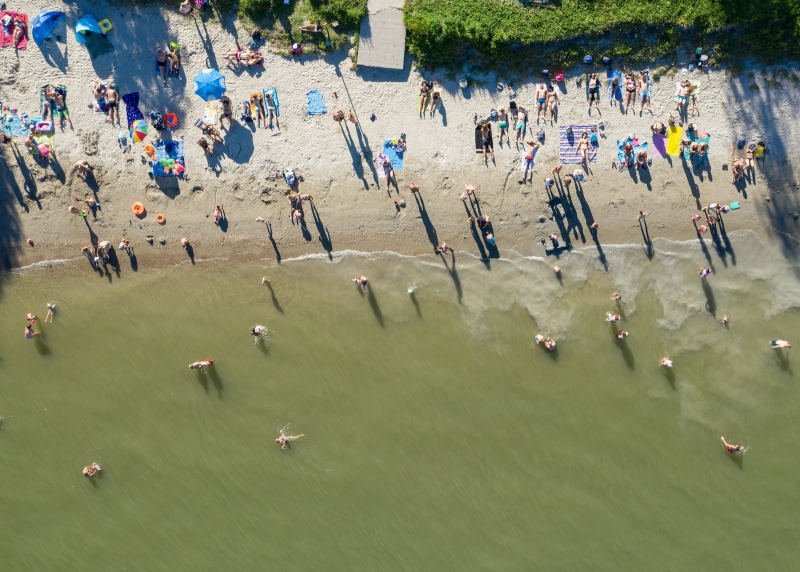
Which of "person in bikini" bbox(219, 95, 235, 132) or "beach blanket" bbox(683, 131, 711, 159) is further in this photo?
"person in bikini" bbox(219, 95, 235, 132)

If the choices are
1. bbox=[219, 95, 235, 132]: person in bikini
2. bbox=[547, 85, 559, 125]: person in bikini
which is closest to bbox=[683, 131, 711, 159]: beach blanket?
bbox=[547, 85, 559, 125]: person in bikini

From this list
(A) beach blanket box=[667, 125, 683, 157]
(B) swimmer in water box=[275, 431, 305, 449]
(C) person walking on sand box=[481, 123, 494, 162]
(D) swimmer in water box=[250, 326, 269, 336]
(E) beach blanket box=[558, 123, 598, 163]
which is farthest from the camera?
(B) swimmer in water box=[275, 431, 305, 449]

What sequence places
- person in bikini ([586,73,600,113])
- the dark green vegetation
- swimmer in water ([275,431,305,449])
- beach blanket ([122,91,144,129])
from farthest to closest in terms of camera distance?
swimmer in water ([275,431,305,449])
beach blanket ([122,91,144,129])
person in bikini ([586,73,600,113])
the dark green vegetation

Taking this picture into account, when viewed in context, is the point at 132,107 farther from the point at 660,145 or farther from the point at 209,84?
the point at 660,145

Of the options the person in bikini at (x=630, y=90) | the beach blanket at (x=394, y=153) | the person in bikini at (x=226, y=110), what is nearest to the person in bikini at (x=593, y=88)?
the person in bikini at (x=630, y=90)

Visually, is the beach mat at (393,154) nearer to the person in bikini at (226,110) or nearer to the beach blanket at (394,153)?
the beach blanket at (394,153)

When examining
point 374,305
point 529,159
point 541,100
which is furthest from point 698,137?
point 374,305

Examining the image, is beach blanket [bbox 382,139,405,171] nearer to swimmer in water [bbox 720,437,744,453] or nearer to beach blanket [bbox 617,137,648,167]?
beach blanket [bbox 617,137,648,167]

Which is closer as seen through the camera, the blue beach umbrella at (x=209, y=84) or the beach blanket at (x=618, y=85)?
the beach blanket at (x=618, y=85)

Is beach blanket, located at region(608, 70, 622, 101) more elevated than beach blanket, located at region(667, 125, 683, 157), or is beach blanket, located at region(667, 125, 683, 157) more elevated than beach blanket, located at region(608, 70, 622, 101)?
beach blanket, located at region(608, 70, 622, 101)
